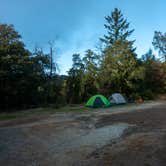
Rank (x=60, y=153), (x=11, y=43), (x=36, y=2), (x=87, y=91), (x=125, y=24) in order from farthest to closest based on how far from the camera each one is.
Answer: (x=125, y=24)
(x=87, y=91)
(x=11, y=43)
(x=36, y=2)
(x=60, y=153)

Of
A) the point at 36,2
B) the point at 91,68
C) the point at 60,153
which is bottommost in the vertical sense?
the point at 60,153

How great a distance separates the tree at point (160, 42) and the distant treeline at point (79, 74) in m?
→ 7.54

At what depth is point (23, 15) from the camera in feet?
52.2

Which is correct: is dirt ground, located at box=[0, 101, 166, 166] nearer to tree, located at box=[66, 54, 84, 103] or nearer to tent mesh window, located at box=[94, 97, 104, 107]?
tent mesh window, located at box=[94, 97, 104, 107]

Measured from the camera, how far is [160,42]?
39.1 m

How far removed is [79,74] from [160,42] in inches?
921

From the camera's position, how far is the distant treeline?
1714cm

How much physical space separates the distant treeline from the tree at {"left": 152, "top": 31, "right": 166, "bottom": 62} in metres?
7.54

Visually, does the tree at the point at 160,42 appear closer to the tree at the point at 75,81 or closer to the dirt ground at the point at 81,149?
the tree at the point at 75,81

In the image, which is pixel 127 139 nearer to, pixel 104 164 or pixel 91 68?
pixel 104 164

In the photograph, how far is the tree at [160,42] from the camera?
38.5 m

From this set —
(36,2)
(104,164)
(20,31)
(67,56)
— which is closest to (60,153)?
(104,164)

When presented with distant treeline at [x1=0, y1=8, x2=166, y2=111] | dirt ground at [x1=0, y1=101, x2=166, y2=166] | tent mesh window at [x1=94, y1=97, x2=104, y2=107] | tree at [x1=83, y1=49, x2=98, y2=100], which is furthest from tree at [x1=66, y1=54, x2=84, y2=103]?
dirt ground at [x1=0, y1=101, x2=166, y2=166]

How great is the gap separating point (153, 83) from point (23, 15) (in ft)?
71.7
